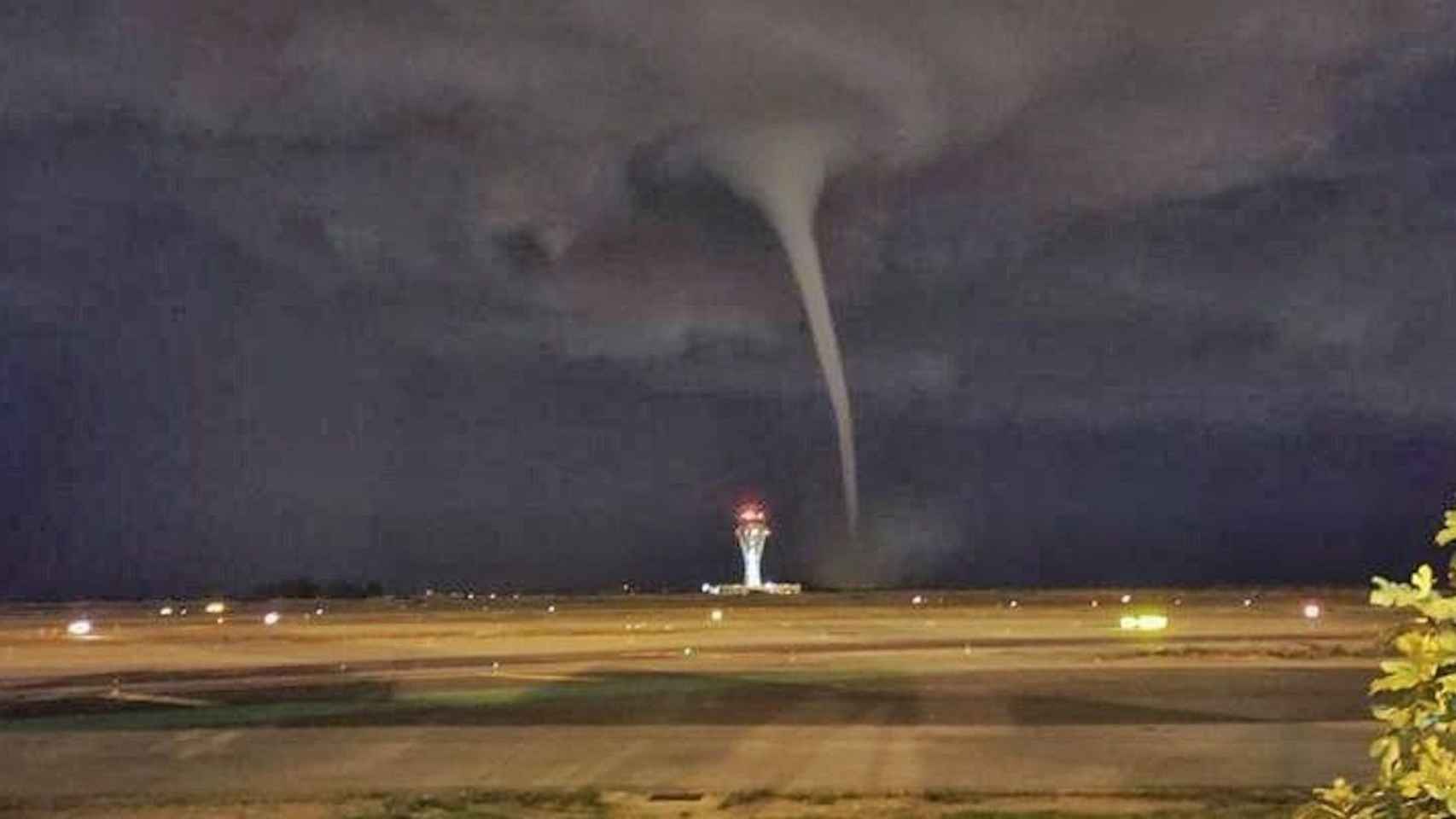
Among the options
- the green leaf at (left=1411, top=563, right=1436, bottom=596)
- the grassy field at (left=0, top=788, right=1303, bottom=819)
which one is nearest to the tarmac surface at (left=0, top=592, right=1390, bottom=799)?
the grassy field at (left=0, top=788, right=1303, bottom=819)

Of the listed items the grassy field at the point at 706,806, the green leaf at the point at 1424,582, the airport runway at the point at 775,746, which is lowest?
the grassy field at the point at 706,806

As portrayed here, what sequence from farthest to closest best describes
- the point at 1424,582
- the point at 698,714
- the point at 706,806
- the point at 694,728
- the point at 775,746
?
1. the point at 698,714
2. the point at 694,728
3. the point at 775,746
4. the point at 706,806
5. the point at 1424,582

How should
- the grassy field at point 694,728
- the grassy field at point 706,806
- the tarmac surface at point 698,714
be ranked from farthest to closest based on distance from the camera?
the tarmac surface at point 698,714 → the grassy field at point 694,728 → the grassy field at point 706,806

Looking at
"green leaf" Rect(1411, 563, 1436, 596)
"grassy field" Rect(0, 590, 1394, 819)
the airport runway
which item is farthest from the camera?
the airport runway

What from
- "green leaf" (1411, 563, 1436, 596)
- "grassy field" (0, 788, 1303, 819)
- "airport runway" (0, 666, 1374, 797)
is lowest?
"grassy field" (0, 788, 1303, 819)

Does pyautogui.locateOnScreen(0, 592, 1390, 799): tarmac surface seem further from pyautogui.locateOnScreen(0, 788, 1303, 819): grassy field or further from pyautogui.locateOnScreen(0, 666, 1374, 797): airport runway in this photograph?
pyautogui.locateOnScreen(0, 788, 1303, 819): grassy field

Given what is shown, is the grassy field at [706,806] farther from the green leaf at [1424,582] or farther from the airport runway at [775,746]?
the green leaf at [1424,582]

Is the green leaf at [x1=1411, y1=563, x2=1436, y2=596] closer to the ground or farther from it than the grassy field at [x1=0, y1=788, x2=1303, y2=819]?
farther from it

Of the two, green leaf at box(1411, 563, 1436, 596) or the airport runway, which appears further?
the airport runway

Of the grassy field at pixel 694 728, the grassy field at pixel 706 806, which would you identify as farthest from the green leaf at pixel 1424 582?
the grassy field at pixel 706 806

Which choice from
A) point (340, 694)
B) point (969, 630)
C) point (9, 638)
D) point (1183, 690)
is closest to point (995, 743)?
point (1183, 690)

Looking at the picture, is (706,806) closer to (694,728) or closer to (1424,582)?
(694,728)

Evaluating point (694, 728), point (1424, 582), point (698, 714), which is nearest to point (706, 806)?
point (694, 728)
